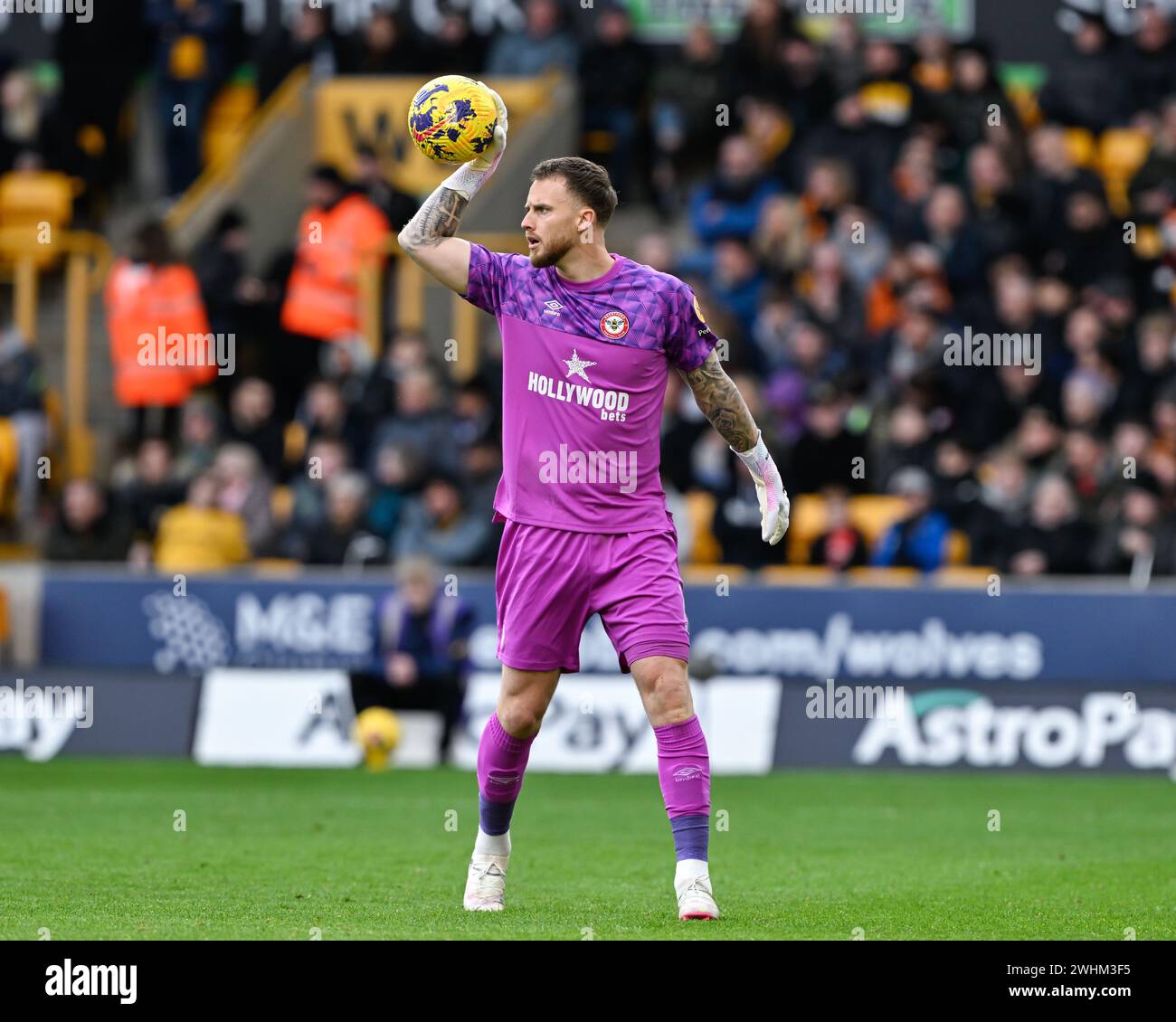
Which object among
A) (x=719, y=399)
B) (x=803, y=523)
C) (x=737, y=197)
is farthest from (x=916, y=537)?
(x=719, y=399)

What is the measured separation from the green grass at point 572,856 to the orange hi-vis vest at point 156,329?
5.14 m

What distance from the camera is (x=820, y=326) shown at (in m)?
19.1

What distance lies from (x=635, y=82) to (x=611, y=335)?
1362 centimetres

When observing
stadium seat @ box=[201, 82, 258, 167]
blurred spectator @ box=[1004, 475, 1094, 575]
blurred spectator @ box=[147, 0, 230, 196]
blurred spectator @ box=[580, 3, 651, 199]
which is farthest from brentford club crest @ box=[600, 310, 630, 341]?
stadium seat @ box=[201, 82, 258, 167]

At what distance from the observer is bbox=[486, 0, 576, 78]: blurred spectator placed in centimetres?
2162

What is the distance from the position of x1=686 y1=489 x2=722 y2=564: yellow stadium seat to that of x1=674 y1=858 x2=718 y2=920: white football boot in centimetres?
1021

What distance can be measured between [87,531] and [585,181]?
472 inches

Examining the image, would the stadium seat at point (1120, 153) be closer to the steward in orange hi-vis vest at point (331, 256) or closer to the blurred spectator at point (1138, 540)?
the blurred spectator at point (1138, 540)

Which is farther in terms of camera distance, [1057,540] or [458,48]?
[458,48]

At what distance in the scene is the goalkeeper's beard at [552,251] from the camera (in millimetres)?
8023

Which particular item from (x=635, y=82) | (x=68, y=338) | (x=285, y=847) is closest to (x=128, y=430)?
(x=68, y=338)

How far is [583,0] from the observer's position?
2272 centimetres

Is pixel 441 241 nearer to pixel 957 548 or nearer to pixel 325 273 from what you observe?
pixel 957 548

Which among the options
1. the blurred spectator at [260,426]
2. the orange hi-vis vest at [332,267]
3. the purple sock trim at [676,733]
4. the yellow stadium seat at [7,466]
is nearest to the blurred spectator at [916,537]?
the blurred spectator at [260,426]
